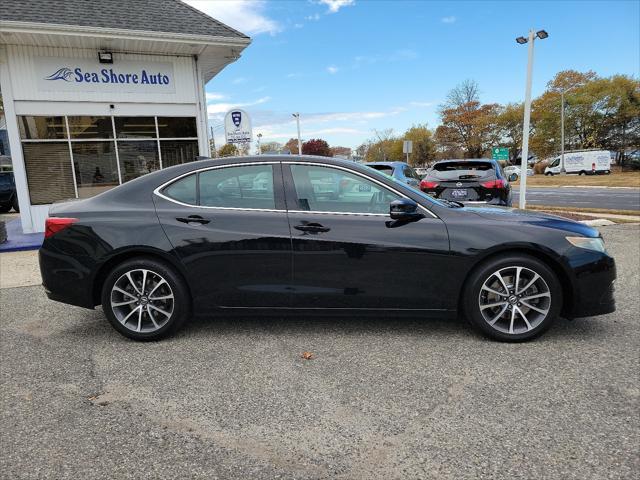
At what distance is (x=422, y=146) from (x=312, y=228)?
3317 inches

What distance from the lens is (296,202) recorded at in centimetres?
380

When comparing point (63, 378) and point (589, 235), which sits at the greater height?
point (589, 235)

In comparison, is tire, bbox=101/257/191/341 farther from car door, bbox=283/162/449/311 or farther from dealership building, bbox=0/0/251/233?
dealership building, bbox=0/0/251/233

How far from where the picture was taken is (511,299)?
12.0 ft

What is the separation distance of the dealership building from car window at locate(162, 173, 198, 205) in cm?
734

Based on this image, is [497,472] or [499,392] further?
[499,392]

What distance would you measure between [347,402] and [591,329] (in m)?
2.54

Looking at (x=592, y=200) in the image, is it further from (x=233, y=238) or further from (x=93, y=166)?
(x=233, y=238)

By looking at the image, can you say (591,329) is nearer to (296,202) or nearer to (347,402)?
(347,402)

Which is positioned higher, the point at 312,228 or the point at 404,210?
the point at 404,210

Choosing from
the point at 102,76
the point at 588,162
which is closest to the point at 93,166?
the point at 102,76

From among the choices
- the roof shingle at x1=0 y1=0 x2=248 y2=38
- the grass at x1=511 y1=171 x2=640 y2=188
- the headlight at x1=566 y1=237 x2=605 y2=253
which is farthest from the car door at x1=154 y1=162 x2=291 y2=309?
the grass at x1=511 y1=171 x2=640 y2=188

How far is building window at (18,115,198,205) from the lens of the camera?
10.4 meters

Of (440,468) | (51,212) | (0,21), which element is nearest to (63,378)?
(51,212)
